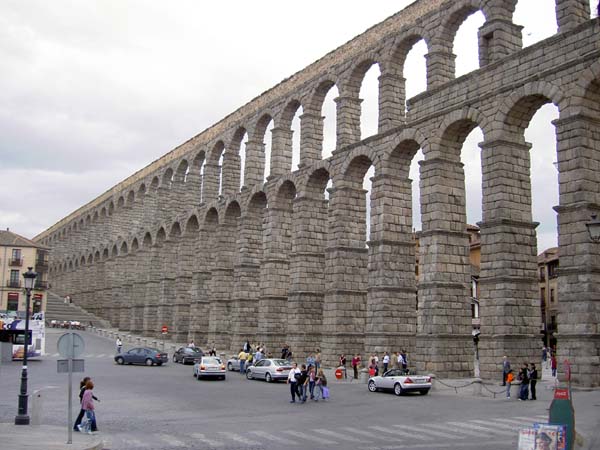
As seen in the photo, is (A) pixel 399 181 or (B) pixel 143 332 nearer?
(A) pixel 399 181

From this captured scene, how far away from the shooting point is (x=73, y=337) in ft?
46.1

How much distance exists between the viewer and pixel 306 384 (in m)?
23.4

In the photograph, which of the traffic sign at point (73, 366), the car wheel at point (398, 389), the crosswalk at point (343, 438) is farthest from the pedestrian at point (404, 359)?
the traffic sign at point (73, 366)

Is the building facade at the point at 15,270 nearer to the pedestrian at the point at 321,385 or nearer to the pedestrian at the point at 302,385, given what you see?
the pedestrian at the point at 302,385

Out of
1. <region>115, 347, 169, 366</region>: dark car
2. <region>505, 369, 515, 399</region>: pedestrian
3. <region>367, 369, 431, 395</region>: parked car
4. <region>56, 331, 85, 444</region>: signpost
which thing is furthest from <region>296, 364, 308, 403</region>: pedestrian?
<region>115, 347, 169, 366</region>: dark car

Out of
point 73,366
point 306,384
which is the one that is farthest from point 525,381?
point 73,366

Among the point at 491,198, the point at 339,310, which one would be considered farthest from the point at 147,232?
the point at 491,198

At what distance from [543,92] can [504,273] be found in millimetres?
7152

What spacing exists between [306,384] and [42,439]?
1108cm

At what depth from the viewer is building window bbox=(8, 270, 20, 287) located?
7938 centimetres

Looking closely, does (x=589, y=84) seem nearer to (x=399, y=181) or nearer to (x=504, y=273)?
(x=504, y=273)

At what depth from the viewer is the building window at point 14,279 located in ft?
260

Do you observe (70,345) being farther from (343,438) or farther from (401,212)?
(401,212)

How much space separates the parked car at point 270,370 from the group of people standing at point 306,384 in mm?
7148
